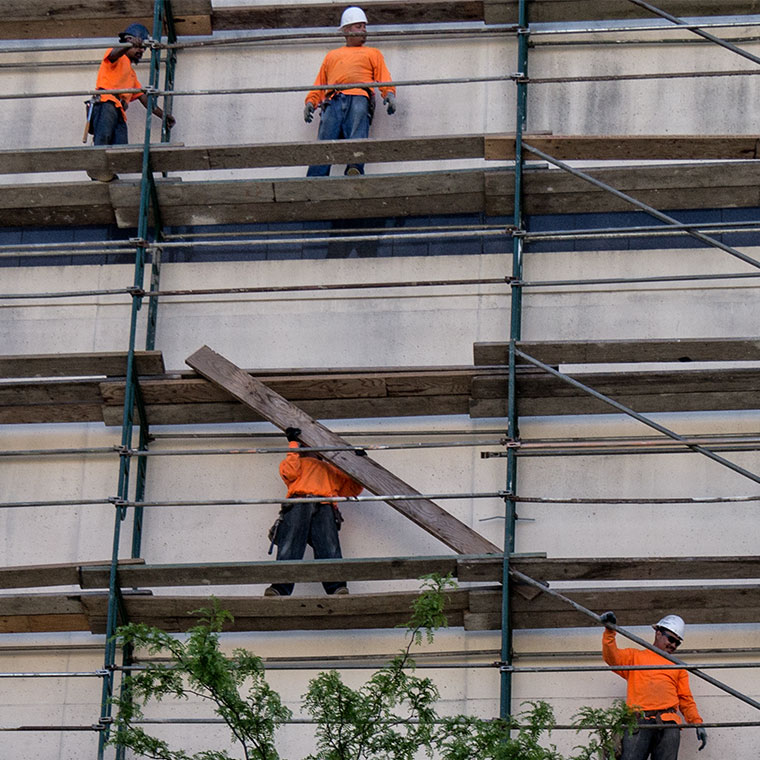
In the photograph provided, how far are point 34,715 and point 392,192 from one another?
568 centimetres

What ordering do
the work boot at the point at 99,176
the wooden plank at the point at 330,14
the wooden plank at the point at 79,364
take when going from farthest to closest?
the wooden plank at the point at 330,14 → the work boot at the point at 99,176 → the wooden plank at the point at 79,364

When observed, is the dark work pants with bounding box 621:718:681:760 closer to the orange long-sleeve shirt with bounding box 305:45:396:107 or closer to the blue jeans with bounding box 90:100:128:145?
the orange long-sleeve shirt with bounding box 305:45:396:107

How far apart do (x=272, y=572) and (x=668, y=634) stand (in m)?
3.28

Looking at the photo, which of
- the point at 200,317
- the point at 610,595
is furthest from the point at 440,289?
the point at 610,595

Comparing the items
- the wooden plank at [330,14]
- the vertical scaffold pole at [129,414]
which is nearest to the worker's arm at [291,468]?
the vertical scaffold pole at [129,414]

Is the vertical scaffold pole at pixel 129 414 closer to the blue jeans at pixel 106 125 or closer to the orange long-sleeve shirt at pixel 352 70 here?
the blue jeans at pixel 106 125

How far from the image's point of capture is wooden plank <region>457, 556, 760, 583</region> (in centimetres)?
1592

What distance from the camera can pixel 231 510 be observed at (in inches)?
687

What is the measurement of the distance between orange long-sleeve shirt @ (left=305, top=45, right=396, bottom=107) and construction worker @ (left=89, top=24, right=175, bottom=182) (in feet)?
4.97

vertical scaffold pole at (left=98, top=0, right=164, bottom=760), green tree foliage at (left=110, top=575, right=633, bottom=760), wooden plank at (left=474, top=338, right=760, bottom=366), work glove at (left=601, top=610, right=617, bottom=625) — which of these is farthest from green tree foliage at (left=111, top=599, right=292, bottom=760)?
wooden plank at (left=474, top=338, right=760, bottom=366)

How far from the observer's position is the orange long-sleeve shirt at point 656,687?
15695 millimetres

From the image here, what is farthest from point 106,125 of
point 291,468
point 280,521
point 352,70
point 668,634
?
point 668,634

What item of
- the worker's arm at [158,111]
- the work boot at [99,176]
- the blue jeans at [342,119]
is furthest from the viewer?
the worker's arm at [158,111]

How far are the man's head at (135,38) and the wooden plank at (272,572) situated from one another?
5306mm
